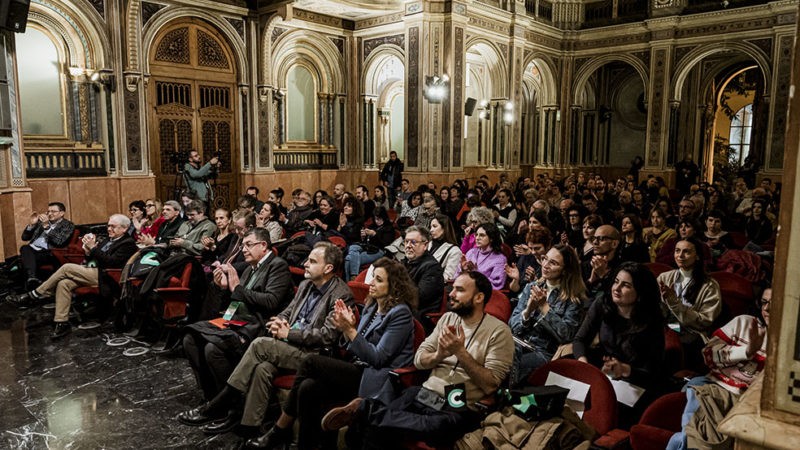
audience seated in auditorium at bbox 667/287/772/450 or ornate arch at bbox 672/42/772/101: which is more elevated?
ornate arch at bbox 672/42/772/101

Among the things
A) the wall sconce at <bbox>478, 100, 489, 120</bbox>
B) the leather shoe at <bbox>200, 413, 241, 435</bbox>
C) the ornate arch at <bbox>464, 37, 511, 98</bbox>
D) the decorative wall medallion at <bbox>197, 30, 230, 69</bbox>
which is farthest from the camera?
the wall sconce at <bbox>478, 100, 489, 120</bbox>

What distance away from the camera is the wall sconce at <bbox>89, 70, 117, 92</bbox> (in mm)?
9883

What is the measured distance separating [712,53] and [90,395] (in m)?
16.8

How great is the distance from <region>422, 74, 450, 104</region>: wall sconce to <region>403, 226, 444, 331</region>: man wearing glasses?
8456 millimetres

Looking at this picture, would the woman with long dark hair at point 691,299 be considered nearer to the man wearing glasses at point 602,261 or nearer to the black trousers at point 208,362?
the man wearing glasses at point 602,261

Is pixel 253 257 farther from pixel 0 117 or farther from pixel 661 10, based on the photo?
pixel 661 10

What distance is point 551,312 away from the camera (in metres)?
3.62

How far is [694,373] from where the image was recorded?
3.19 metres

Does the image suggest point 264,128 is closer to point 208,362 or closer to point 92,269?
point 92,269

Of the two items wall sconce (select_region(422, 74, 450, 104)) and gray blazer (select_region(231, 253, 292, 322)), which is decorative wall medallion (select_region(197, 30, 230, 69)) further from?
gray blazer (select_region(231, 253, 292, 322))

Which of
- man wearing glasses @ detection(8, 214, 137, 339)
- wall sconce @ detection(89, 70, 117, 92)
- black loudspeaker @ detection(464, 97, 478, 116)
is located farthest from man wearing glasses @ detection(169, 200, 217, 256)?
black loudspeaker @ detection(464, 97, 478, 116)

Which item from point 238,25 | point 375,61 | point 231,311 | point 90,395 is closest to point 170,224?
point 90,395

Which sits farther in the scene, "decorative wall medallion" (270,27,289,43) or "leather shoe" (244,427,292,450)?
"decorative wall medallion" (270,27,289,43)

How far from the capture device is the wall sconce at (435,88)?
12.5 meters
